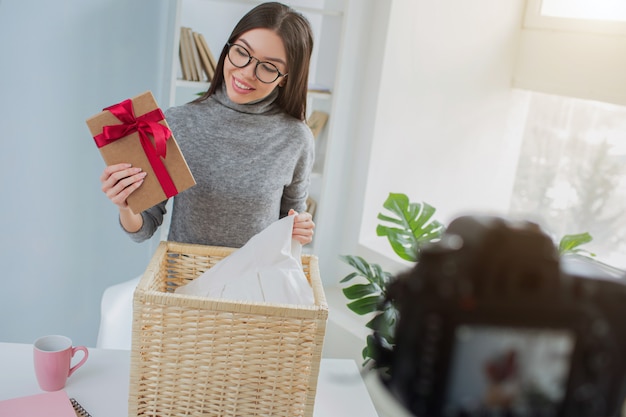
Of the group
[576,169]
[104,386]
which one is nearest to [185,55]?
[104,386]

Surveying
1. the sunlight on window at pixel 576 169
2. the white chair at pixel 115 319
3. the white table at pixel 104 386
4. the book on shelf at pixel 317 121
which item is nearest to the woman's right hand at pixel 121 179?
the white table at pixel 104 386

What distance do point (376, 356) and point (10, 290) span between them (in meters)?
2.08

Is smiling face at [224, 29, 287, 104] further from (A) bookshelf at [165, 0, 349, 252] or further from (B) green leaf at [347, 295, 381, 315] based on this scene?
(A) bookshelf at [165, 0, 349, 252]

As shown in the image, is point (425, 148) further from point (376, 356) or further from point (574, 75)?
point (376, 356)

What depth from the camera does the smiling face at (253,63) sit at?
1279mm

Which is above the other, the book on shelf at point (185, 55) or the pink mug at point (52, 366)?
the book on shelf at point (185, 55)

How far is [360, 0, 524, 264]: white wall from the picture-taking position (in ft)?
8.21

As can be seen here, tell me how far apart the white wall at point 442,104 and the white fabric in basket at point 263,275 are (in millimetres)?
1493

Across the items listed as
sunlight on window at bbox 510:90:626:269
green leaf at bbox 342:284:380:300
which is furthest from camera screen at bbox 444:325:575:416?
sunlight on window at bbox 510:90:626:269

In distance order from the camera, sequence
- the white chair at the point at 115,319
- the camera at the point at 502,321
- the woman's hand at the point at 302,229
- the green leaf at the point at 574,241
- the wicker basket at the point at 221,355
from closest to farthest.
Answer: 1. the camera at the point at 502,321
2. the wicker basket at the point at 221,355
3. the woman's hand at the point at 302,229
4. the white chair at the point at 115,319
5. the green leaf at the point at 574,241

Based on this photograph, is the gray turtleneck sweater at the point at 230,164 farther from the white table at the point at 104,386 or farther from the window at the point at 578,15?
the window at the point at 578,15

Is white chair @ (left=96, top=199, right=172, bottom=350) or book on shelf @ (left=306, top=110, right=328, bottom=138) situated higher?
book on shelf @ (left=306, top=110, right=328, bottom=138)

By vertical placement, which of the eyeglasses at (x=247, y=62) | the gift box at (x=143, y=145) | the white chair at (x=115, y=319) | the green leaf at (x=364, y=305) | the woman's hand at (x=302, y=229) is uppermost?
the eyeglasses at (x=247, y=62)

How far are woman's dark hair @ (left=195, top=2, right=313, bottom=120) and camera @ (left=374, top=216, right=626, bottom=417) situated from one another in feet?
3.86
